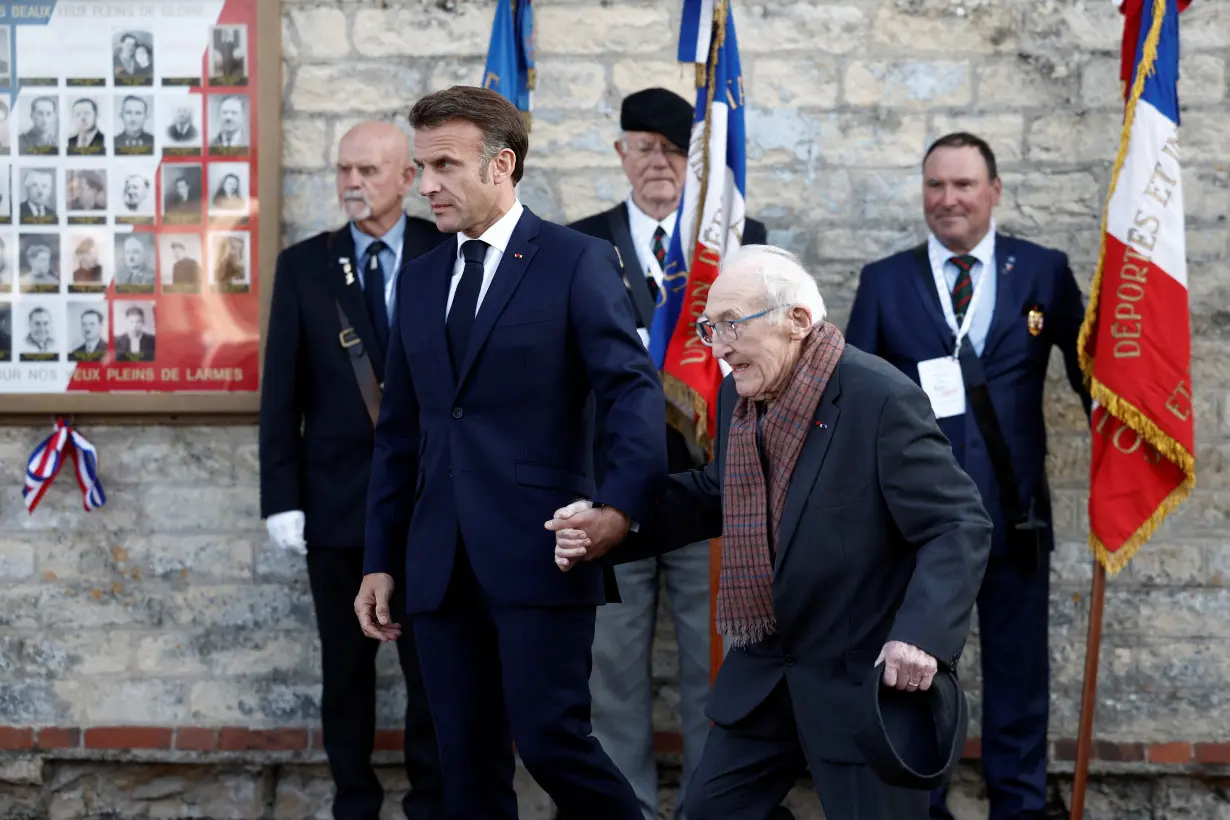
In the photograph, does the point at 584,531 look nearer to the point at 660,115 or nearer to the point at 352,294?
the point at 352,294

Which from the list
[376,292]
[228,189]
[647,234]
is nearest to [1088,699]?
[647,234]

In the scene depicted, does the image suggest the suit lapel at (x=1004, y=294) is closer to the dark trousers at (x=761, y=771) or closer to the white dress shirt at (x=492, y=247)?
the white dress shirt at (x=492, y=247)

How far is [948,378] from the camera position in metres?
4.88

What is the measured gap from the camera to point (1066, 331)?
5.05 metres

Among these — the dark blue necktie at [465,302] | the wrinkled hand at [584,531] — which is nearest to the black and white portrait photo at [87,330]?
the dark blue necktie at [465,302]

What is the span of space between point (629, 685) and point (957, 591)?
7.24 feet

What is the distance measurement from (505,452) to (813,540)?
81cm

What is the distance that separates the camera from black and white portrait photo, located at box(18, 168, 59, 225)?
5602mm

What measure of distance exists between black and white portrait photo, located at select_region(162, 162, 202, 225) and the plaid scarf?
3.01 meters

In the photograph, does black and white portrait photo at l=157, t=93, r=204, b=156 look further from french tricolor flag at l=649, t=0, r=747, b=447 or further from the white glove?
french tricolor flag at l=649, t=0, r=747, b=447

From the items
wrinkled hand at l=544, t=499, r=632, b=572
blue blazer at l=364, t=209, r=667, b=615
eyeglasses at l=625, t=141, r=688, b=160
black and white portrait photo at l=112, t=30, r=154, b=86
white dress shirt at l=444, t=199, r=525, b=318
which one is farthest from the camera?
black and white portrait photo at l=112, t=30, r=154, b=86

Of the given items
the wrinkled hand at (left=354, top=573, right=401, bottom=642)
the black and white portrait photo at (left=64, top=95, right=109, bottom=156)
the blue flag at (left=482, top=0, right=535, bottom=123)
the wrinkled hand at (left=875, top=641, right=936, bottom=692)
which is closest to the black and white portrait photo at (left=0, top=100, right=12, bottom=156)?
the black and white portrait photo at (left=64, top=95, right=109, bottom=156)

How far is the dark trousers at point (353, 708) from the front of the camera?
16.4ft

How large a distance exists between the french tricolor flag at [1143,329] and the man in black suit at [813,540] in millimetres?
1818
